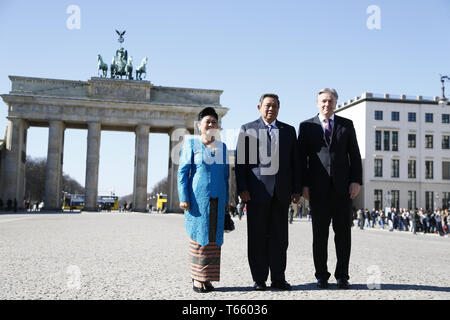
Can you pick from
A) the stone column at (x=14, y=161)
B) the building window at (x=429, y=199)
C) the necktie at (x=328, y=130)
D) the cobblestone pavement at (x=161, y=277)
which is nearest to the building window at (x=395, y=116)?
the building window at (x=429, y=199)

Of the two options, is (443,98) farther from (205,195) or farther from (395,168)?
(395,168)

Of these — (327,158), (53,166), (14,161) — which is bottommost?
(327,158)

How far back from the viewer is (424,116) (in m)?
68.1

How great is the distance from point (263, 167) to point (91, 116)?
56838 millimetres

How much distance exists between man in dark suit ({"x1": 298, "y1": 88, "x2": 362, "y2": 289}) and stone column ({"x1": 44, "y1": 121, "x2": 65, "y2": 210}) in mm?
55667

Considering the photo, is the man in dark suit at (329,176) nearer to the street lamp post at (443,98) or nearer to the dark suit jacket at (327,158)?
the dark suit jacket at (327,158)

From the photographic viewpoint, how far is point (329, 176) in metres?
6.71

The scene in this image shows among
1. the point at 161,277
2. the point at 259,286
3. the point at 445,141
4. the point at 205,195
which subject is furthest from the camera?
the point at 445,141

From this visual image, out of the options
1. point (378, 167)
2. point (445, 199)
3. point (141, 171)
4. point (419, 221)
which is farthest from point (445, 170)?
point (141, 171)
